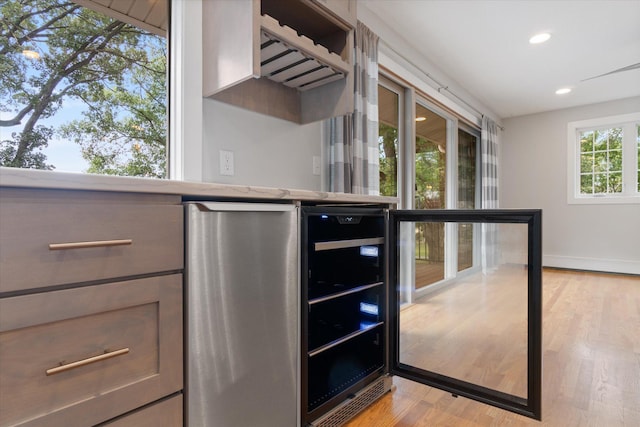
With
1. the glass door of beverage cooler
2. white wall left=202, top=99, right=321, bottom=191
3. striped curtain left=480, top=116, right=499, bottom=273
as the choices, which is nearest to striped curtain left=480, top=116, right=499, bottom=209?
striped curtain left=480, top=116, right=499, bottom=273

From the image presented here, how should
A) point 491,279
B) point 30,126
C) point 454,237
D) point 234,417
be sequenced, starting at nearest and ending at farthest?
1. point 234,417
2. point 30,126
3. point 491,279
4. point 454,237

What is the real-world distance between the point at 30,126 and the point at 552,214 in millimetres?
6070

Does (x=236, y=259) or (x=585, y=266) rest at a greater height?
(x=236, y=259)

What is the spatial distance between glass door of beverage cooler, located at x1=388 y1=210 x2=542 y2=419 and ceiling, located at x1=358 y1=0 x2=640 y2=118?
5.30 feet

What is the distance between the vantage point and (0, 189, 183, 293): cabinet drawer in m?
0.67

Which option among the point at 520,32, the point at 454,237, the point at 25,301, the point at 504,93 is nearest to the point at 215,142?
the point at 25,301

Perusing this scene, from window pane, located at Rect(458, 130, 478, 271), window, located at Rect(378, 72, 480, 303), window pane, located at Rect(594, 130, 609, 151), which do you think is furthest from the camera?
window pane, located at Rect(594, 130, 609, 151)

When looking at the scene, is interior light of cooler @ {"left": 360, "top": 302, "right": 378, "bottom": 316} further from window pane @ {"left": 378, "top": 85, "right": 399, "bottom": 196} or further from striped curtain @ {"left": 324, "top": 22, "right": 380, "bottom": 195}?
window pane @ {"left": 378, "top": 85, "right": 399, "bottom": 196}

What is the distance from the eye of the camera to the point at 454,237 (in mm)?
2764

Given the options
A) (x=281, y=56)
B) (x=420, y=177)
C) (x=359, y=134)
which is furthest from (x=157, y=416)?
(x=420, y=177)

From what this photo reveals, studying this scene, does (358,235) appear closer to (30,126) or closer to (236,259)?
(236,259)

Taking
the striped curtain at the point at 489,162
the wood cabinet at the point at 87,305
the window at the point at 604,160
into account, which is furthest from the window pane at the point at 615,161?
the wood cabinet at the point at 87,305

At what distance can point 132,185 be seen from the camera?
80 centimetres

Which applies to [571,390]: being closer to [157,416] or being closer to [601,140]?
[157,416]
